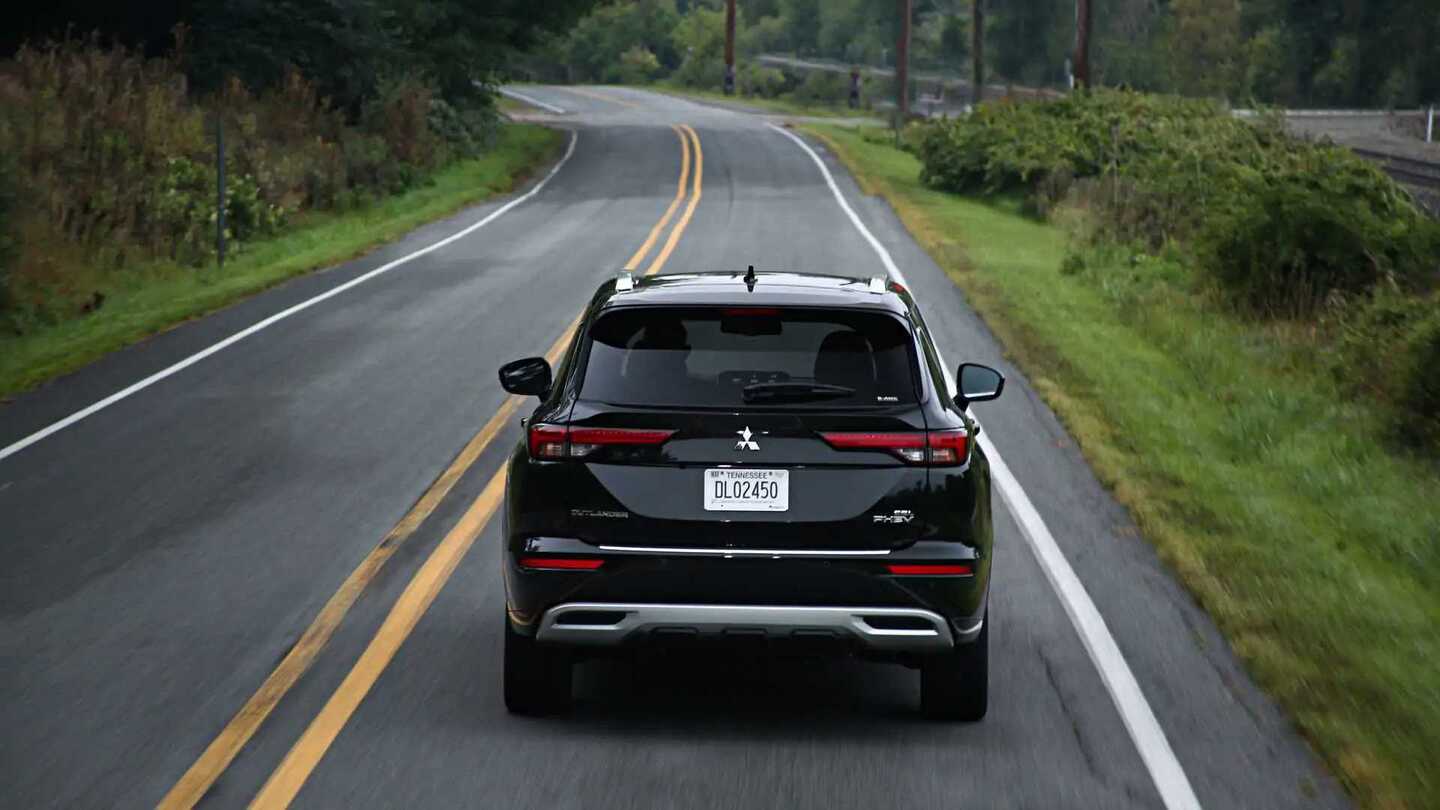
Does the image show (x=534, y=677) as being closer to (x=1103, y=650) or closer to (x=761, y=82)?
(x=1103, y=650)

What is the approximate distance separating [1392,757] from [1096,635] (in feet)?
6.25

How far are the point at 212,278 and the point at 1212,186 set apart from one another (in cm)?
1445

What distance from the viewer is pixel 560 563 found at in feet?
21.9

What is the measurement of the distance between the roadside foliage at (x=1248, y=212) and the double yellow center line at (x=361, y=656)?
699 centimetres

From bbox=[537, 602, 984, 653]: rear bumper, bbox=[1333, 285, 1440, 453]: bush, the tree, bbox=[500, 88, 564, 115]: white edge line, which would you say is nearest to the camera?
bbox=[537, 602, 984, 653]: rear bumper

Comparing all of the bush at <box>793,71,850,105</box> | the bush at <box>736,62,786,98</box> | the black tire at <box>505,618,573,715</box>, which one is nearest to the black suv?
the black tire at <box>505,618,573,715</box>

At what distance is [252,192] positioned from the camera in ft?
96.1

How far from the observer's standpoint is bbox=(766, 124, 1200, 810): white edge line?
6527mm

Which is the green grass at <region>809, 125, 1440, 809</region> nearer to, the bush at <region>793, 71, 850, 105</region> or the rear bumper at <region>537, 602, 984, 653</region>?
the rear bumper at <region>537, 602, 984, 653</region>

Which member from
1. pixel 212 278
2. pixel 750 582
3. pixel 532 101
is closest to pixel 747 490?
pixel 750 582

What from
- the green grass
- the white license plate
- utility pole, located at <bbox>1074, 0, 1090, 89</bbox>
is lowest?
the green grass

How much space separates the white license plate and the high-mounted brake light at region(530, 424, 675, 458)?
237 mm

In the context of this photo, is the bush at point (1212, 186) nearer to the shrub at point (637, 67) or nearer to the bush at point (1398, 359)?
the bush at point (1398, 359)

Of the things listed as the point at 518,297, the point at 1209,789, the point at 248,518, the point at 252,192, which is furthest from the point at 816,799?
the point at 252,192
